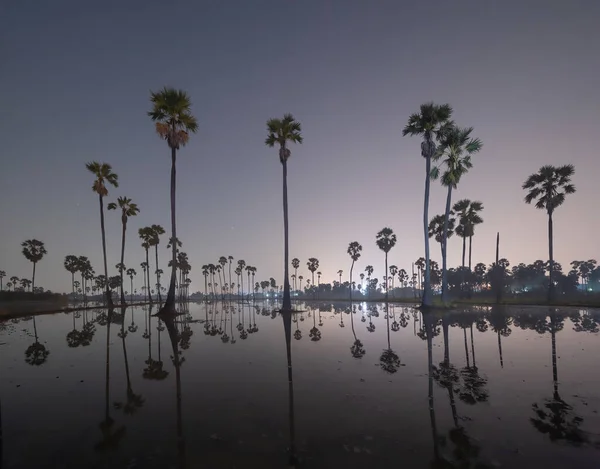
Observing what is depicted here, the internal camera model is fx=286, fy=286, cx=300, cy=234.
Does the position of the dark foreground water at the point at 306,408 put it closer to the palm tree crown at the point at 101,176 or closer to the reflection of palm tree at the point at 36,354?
the reflection of palm tree at the point at 36,354

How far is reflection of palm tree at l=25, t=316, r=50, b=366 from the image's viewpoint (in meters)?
10.8

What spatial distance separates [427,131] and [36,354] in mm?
37685

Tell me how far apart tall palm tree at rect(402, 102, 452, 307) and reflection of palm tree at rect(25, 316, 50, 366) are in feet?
105

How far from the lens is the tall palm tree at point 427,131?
3256 centimetres

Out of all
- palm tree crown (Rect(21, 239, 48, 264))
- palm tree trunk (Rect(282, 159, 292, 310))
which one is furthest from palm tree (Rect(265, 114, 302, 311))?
palm tree crown (Rect(21, 239, 48, 264))

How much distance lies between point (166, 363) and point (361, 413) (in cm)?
762

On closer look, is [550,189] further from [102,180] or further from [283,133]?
[102,180]

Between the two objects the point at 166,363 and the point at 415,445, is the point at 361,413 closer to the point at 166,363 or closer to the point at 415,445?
the point at 415,445

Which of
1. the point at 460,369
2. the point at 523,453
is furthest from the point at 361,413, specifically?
the point at 460,369

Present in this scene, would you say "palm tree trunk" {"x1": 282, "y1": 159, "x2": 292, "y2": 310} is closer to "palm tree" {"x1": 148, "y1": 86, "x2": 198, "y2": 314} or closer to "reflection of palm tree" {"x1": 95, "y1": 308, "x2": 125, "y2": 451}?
"palm tree" {"x1": 148, "y1": 86, "x2": 198, "y2": 314}

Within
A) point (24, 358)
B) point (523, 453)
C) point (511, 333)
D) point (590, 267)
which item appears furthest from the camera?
point (590, 267)

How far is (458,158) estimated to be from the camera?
115ft

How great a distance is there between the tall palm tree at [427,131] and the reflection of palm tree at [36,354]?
32121 millimetres

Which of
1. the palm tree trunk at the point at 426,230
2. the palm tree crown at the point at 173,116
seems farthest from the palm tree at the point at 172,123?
the palm tree trunk at the point at 426,230
